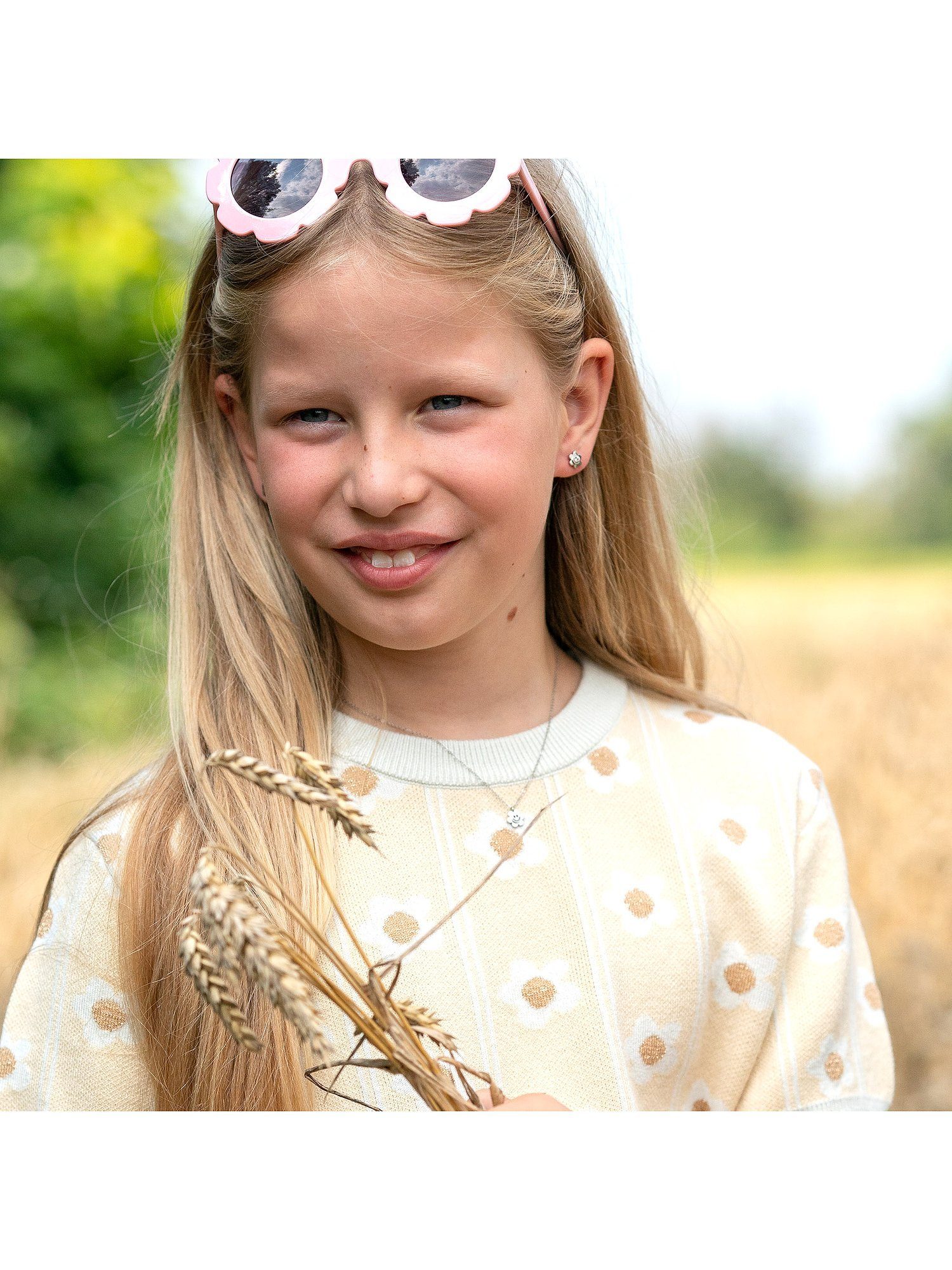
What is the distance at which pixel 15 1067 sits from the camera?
1246 mm

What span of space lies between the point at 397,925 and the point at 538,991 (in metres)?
0.16

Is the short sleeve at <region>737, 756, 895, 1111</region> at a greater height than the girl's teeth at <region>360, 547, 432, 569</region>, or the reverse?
the girl's teeth at <region>360, 547, 432, 569</region>

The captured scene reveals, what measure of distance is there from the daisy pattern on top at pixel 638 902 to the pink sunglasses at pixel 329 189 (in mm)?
731

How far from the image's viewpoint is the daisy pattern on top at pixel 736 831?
1.42 meters

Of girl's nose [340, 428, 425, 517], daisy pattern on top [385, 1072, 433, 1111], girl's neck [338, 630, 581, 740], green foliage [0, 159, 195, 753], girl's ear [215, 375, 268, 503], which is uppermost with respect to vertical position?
green foliage [0, 159, 195, 753]

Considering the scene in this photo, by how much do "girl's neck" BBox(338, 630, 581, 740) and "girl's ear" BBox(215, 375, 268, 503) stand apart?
8.6 inches

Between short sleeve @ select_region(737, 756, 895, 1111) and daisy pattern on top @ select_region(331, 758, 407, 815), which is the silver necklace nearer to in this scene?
daisy pattern on top @ select_region(331, 758, 407, 815)

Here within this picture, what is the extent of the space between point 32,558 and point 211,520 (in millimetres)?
3339

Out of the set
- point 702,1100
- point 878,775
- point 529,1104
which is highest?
point 878,775

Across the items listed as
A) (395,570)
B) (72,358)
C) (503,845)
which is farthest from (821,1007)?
(72,358)

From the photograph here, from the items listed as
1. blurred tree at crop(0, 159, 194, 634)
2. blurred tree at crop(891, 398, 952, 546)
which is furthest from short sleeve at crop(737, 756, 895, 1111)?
blurred tree at crop(0, 159, 194, 634)

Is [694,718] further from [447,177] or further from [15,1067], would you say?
[15,1067]

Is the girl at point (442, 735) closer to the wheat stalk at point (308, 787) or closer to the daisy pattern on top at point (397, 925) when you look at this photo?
the daisy pattern on top at point (397, 925)

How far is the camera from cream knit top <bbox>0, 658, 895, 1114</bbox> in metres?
1.26
